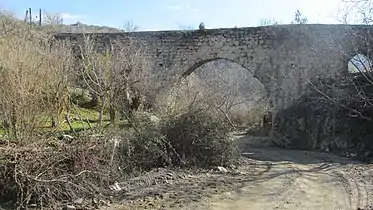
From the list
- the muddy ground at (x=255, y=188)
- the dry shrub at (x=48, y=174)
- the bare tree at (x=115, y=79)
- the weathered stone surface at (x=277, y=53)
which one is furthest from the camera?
the weathered stone surface at (x=277, y=53)

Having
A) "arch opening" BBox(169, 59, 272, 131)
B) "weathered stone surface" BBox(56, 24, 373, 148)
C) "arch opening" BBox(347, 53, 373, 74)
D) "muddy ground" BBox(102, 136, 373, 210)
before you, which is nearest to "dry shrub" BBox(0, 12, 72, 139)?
"muddy ground" BBox(102, 136, 373, 210)

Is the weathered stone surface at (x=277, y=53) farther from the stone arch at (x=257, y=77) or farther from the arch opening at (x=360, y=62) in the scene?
the arch opening at (x=360, y=62)

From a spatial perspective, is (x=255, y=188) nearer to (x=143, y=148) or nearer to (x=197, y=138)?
(x=197, y=138)

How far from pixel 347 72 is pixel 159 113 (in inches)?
313

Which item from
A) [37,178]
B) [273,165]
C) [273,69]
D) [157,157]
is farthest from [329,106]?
[37,178]

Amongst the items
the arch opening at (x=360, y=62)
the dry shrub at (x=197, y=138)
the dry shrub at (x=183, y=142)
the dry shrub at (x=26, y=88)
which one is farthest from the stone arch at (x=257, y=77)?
the dry shrub at (x=26, y=88)

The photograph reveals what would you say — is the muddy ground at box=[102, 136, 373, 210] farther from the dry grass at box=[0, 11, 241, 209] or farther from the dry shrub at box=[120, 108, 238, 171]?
the dry grass at box=[0, 11, 241, 209]

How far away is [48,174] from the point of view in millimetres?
7660

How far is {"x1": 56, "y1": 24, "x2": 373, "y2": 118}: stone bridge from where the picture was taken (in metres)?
16.7

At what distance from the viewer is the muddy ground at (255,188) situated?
313 inches

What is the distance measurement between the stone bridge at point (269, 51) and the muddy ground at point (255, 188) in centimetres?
551

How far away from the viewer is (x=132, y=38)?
63.1ft

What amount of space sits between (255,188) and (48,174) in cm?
364

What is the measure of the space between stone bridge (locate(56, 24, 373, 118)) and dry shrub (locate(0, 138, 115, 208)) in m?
10.3
